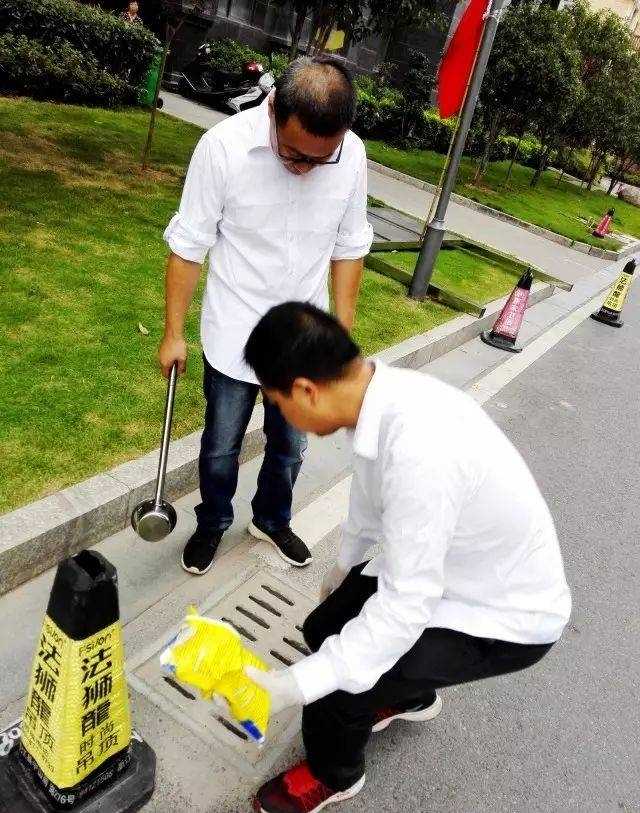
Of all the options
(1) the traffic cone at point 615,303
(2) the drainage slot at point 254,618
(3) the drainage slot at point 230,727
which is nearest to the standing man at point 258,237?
(2) the drainage slot at point 254,618

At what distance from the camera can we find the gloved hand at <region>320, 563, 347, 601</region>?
2.19m

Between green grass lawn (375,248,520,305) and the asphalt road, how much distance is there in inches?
131

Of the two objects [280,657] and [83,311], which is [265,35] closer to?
[83,311]

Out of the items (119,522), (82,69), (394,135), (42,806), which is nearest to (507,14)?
(394,135)

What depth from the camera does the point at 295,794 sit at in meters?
2.03

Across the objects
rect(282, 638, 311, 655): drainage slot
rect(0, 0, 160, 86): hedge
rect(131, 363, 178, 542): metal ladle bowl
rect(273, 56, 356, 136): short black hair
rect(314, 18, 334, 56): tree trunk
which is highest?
rect(314, 18, 334, 56): tree trunk

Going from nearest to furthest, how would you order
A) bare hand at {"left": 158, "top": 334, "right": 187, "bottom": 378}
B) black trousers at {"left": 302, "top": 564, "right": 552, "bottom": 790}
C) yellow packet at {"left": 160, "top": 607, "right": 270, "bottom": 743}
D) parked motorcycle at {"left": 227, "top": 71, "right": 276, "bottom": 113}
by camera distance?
yellow packet at {"left": 160, "top": 607, "right": 270, "bottom": 743}
black trousers at {"left": 302, "top": 564, "right": 552, "bottom": 790}
bare hand at {"left": 158, "top": 334, "right": 187, "bottom": 378}
parked motorcycle at {"left": 227, "top": 71, "right": 276, "bottom": 113}

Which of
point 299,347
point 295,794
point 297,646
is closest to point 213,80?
point 297,646

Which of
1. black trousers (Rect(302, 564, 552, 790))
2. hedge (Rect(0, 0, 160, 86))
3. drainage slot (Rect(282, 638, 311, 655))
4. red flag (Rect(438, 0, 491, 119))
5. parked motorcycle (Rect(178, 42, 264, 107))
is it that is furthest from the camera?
parked motorcycle (Rect(178, 42, 264, 107))

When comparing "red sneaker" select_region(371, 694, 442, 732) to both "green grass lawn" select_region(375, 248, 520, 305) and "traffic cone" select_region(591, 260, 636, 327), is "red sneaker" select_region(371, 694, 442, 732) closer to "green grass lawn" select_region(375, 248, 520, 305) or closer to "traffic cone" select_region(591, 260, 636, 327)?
"green grass lawn" select_region(375, 248, 520, 305)

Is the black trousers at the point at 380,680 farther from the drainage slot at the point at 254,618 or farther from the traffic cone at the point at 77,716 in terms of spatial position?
the drainage slot at the point at 254,618

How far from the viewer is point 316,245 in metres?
2.54

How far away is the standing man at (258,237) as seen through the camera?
6.99 feet

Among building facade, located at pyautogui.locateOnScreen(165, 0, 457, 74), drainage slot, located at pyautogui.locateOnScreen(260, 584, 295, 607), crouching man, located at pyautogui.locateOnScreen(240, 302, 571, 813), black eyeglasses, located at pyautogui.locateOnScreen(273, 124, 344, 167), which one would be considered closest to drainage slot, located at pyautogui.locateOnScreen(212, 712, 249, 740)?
crouching man, located at pyautogui.locateOnScreen(240, 302, 571, 813)
